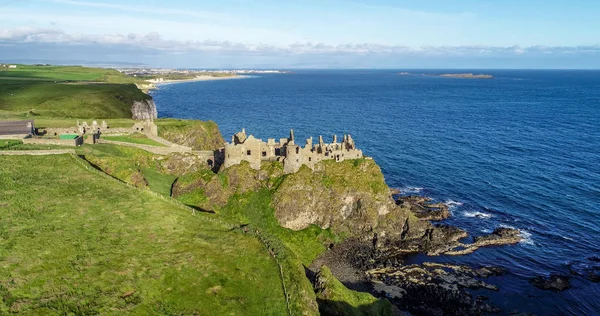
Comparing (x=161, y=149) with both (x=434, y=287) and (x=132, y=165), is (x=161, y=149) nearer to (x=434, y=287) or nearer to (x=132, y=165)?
(x=132, y=165)

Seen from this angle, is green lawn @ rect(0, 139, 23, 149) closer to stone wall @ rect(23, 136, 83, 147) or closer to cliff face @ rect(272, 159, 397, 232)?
stone wall @ rect(23, 136, 83, 147)

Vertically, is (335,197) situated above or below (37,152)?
below

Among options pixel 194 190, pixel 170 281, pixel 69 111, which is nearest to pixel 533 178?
pixel 194 190

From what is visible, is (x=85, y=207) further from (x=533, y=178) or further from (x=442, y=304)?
(x=533, y=178)

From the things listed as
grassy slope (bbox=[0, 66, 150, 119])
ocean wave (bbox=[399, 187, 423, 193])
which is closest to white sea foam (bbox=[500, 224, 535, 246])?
ocean wave (bbox=[399, 187, 423, 193])

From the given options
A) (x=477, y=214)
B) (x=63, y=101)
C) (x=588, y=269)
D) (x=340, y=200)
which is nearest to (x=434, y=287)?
(x=340, y=200)

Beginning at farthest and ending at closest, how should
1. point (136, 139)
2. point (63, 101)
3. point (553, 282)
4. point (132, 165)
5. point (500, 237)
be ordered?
point (63, 101)
point (136, 139)
point (500, 237)
point (132, 165)
point (553, 282)

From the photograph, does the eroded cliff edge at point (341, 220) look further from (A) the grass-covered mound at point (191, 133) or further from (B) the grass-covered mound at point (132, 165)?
(A) the grass-covered mound at point (191, 133)
